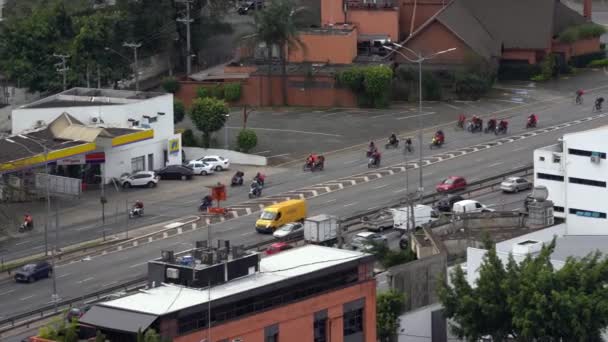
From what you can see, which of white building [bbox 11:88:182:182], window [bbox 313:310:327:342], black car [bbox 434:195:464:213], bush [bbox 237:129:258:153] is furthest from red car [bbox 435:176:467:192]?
window [bbox 313:310:327:342]

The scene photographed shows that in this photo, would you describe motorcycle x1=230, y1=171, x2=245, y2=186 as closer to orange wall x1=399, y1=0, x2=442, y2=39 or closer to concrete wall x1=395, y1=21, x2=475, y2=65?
concrete wall x1=395, y1=21, x2=475, y2=65

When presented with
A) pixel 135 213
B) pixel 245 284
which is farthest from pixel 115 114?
pixel 245 284

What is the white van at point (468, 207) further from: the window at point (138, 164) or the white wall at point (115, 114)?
the white wall at point (115, 114)

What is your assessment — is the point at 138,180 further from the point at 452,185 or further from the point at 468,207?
the point at 468,207

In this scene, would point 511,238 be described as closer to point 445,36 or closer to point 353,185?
point 353,185

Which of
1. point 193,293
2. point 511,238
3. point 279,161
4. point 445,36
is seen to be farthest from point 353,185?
point 193,293

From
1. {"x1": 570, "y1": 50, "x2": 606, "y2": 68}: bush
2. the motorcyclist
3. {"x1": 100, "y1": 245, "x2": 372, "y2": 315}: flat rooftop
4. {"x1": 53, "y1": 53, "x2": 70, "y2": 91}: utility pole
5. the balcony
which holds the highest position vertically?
the balcony

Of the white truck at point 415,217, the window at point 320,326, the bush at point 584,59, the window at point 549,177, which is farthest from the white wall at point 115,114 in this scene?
the window at point 320,326
